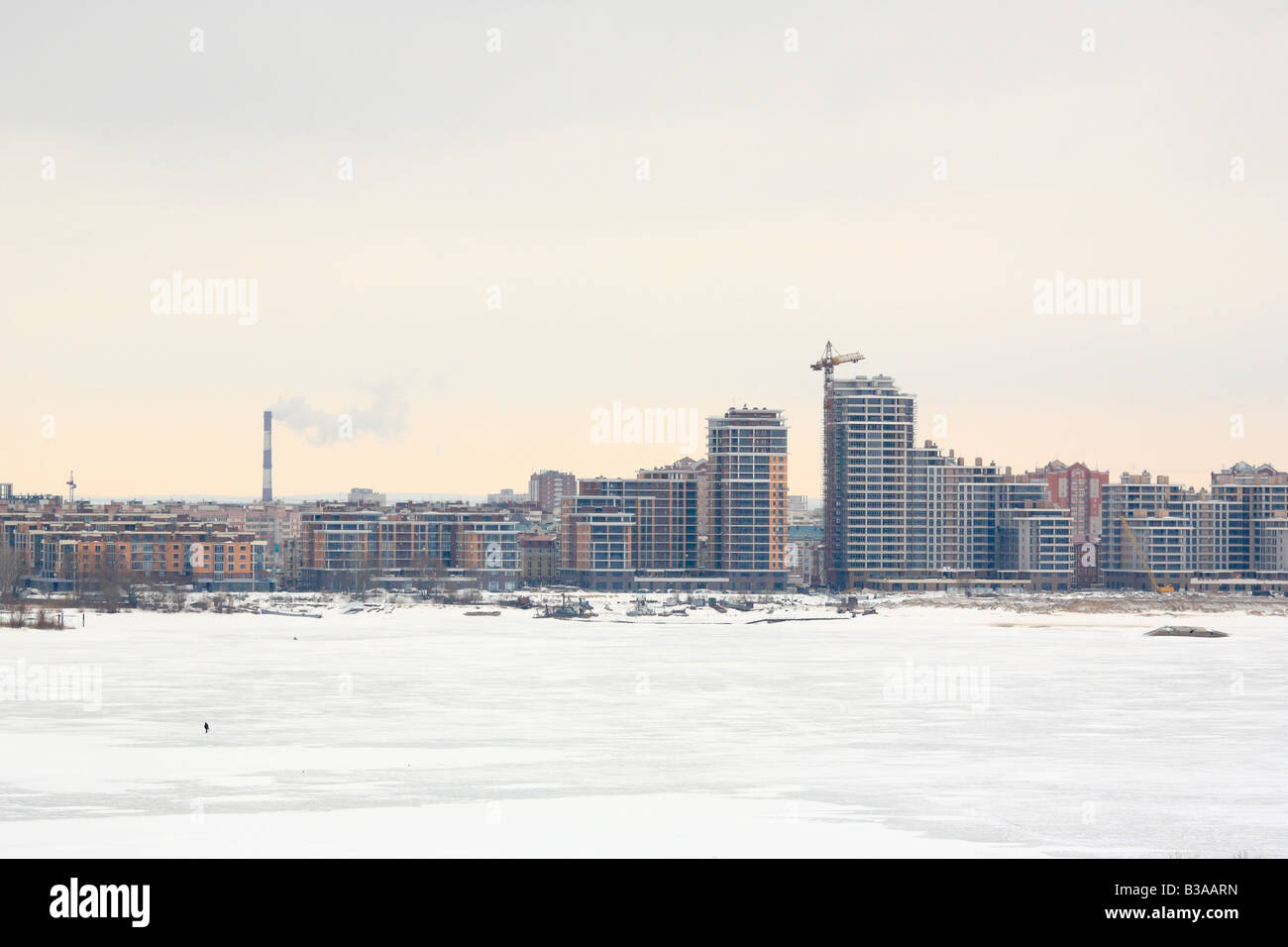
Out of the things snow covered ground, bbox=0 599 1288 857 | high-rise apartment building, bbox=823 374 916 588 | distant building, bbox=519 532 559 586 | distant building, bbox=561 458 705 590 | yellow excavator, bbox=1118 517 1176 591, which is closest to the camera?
snow covered ground, bbox=0 599 1288 857

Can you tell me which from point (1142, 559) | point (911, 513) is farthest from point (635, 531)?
point (1142, 559)

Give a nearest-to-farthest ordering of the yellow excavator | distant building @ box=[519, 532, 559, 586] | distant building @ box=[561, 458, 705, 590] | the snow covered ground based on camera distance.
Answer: the snow covered ground → distant building @ box=[561, 458, 705, 590] → the yellow excavator → distant building @ box=[519, 532, 559, 586]

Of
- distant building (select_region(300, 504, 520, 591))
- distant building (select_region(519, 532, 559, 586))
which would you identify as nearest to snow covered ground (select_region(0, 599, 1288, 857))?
distant building (select_region(300, 504, 520, 591))

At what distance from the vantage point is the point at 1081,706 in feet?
141

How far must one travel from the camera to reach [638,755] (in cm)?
3228

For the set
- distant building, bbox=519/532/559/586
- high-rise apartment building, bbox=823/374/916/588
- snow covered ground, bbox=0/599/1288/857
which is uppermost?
high-rise apartment building, bbox=823/374/916/588

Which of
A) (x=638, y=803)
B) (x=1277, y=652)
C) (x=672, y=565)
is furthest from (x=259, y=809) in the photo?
(x=672, y=565)

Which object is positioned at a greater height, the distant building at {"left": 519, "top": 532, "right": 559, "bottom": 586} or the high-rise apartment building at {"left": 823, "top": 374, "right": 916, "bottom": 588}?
the high-rise apartment building at {"left": 823, "top": 374, "right": 916, "bottom": 588}

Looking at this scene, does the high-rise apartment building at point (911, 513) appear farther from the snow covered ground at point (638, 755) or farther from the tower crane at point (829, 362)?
the snow covered ground at point (638, 755)

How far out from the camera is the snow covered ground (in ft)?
75.9

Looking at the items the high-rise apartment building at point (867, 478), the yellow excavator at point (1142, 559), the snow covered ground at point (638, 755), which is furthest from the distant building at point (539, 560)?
the snow covered ground at point (638, 755)

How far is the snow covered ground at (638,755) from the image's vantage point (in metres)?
23.1

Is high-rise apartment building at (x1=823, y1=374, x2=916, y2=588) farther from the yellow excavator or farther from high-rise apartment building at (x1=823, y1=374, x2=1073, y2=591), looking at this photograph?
the yellow excavator
